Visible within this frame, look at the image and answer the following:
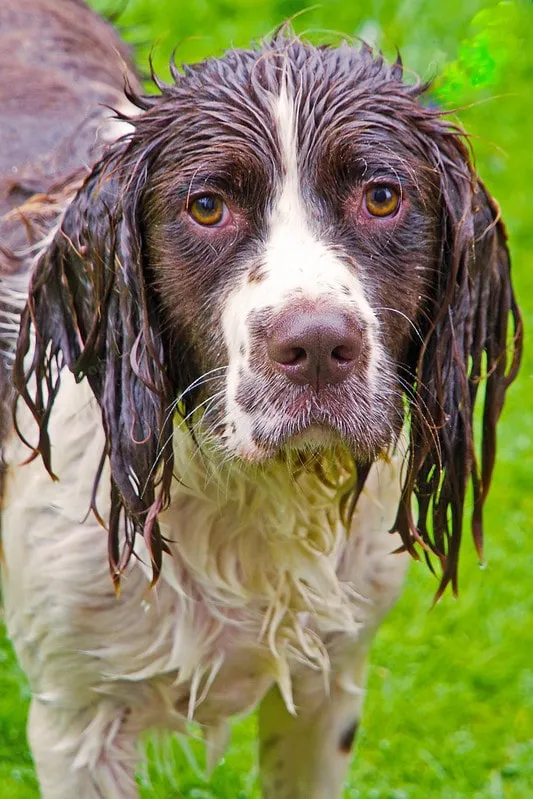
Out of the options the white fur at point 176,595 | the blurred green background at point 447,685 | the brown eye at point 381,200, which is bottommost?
the blurred green background at point 447,685

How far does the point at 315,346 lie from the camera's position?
8.96 ft

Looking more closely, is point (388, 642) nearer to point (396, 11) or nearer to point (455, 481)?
point (455, 481)

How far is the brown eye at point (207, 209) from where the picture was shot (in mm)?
2969

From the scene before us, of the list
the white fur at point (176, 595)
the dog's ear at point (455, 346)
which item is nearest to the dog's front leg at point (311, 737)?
the white fur at point (176, 595)

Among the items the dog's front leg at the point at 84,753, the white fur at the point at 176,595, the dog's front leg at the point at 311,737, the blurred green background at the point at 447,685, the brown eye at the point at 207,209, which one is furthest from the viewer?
the blurred green background at the point at 447,685

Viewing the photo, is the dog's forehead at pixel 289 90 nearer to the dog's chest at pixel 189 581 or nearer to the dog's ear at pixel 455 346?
the dog's ear at pixel 455 346

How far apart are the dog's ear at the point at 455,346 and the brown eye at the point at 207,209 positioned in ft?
1.60

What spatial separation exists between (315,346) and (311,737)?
4.97 feet

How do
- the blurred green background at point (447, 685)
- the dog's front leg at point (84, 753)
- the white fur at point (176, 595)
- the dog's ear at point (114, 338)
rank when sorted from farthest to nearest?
the blurred green background at point (447, 685), the dog's front leg at point (84, 753), the white fur at point (176, 595), the dog's ear at point (114, 338)

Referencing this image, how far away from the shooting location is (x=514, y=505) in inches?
232

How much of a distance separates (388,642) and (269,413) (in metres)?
2.50

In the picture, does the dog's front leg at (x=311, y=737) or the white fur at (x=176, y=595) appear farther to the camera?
the dog's front leg at (x=311, y=737)

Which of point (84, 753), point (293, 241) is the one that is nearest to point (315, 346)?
point (293, 241)

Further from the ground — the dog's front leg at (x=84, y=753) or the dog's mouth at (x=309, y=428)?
the dog's mouth at (x=309, y=428)
